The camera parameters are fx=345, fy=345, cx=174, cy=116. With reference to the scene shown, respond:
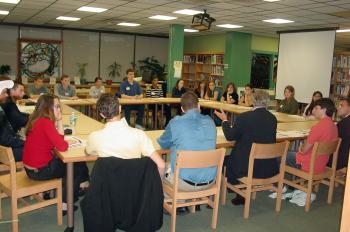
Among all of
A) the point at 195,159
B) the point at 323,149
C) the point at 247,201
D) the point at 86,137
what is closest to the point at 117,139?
the point at 195,159

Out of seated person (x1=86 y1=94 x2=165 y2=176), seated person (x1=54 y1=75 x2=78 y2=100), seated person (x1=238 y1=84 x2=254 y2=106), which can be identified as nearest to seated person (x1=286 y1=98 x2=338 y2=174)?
seated person (x1=86 y1=94 x2=165 y2=176)

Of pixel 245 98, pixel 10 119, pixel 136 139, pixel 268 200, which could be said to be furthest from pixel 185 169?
pixel 245 98

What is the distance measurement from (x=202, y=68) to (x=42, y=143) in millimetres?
10230

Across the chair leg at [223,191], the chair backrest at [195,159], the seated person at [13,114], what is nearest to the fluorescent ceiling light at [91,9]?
the seated person at [13,114]

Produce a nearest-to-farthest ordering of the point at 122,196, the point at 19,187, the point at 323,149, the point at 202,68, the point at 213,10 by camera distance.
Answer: the point at 122,196
the point at 19,187
the point at 323,149
the point at 213,10
the point at 202,68

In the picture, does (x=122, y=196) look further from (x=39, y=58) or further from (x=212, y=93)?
(x=39, y=58)

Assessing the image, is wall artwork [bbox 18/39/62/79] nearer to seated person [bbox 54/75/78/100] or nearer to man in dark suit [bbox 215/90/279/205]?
seated person [bbox 54/75/78/100]

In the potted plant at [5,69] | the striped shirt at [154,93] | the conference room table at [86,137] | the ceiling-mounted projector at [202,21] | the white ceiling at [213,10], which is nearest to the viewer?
the conference room table at [86,137]

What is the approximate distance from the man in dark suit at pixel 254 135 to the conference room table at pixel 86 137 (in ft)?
0.67

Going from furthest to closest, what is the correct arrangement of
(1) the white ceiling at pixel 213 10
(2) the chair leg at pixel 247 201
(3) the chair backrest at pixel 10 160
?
(1) the white ceiling at pixel 213 10, (2) the chair leg at pixel 247 201, (3) the chair backrest at pixel 10 160

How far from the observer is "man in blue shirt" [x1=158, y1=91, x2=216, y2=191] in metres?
3.00

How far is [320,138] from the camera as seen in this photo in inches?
145

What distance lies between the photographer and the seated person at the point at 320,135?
368cm

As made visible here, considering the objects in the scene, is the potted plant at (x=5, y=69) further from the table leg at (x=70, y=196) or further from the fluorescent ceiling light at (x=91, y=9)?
the table leg at (x=70, y=196)
